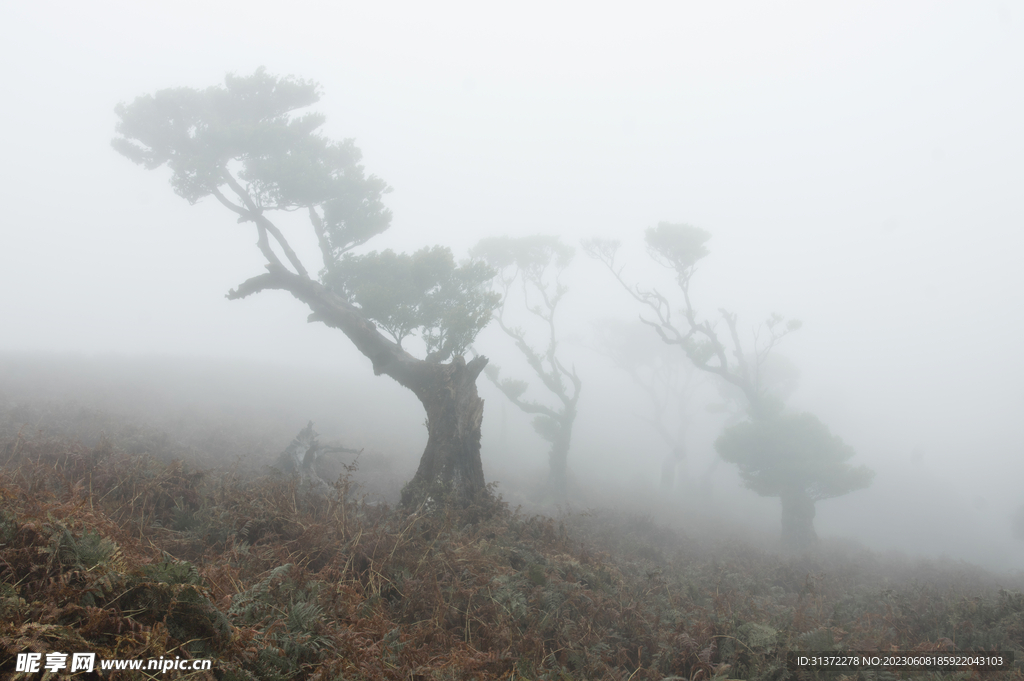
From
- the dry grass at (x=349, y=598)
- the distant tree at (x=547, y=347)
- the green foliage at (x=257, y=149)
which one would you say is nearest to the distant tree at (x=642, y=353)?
the distant tree at (x=547, y=347)

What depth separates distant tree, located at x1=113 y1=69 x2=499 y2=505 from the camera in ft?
42.5

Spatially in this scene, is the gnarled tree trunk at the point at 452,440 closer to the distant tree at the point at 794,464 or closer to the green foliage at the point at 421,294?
the green foliage at the point at 421,294

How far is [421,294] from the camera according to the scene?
15.4 metres

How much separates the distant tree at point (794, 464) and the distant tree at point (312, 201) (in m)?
15.7

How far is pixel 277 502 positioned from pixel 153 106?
15142 mm

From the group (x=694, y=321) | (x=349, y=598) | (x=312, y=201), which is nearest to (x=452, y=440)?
(x=349, y=598)

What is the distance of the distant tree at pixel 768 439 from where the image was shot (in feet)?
68.1

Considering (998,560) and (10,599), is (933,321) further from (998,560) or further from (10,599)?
(10,599)

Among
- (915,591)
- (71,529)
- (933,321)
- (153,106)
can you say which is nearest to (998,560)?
(915,591)

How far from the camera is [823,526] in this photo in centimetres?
3491

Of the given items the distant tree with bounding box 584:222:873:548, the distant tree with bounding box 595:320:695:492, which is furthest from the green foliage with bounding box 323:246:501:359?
the distant tree with bounding box 595:320:695:492

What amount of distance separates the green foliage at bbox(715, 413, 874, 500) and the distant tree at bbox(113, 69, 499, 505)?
51.1ft

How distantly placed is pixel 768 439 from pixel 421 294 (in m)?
18.2

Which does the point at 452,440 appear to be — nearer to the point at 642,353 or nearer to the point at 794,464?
the point at 794,464
